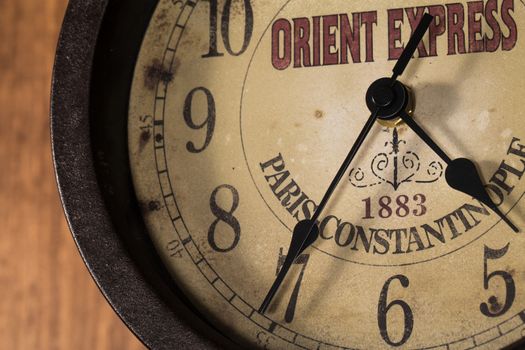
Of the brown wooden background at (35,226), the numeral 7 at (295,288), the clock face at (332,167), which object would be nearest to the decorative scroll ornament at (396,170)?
the clock face at (332,167)

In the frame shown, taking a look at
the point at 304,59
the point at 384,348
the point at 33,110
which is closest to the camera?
the point at 384,348

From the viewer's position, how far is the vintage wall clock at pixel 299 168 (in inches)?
41.6

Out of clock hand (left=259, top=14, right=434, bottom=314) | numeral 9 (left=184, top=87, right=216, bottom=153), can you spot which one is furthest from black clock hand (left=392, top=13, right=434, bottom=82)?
numeral 9 (left=184, top=87, right=216, bottom=153)

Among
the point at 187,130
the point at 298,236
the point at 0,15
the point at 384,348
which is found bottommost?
the point at 384,348

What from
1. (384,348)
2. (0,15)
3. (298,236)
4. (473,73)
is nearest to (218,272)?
(298,236)

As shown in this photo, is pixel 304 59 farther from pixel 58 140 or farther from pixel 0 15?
pixel 0 15

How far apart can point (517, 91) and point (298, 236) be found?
29cm

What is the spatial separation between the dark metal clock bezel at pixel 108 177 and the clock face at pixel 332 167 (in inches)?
0.8

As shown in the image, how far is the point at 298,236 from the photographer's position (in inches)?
43.1

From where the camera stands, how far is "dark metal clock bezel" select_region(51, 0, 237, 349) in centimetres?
108

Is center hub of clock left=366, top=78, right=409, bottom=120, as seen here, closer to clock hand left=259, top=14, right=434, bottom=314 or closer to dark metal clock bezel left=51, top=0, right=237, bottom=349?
clock hand left=259, top=14, right=434, bottom=314

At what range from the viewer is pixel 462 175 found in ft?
3.49

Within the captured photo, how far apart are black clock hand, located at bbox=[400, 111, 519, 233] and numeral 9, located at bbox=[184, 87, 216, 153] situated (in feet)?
0.76

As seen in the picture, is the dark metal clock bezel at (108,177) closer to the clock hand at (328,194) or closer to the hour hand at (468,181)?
the clock hand at (328,194)
